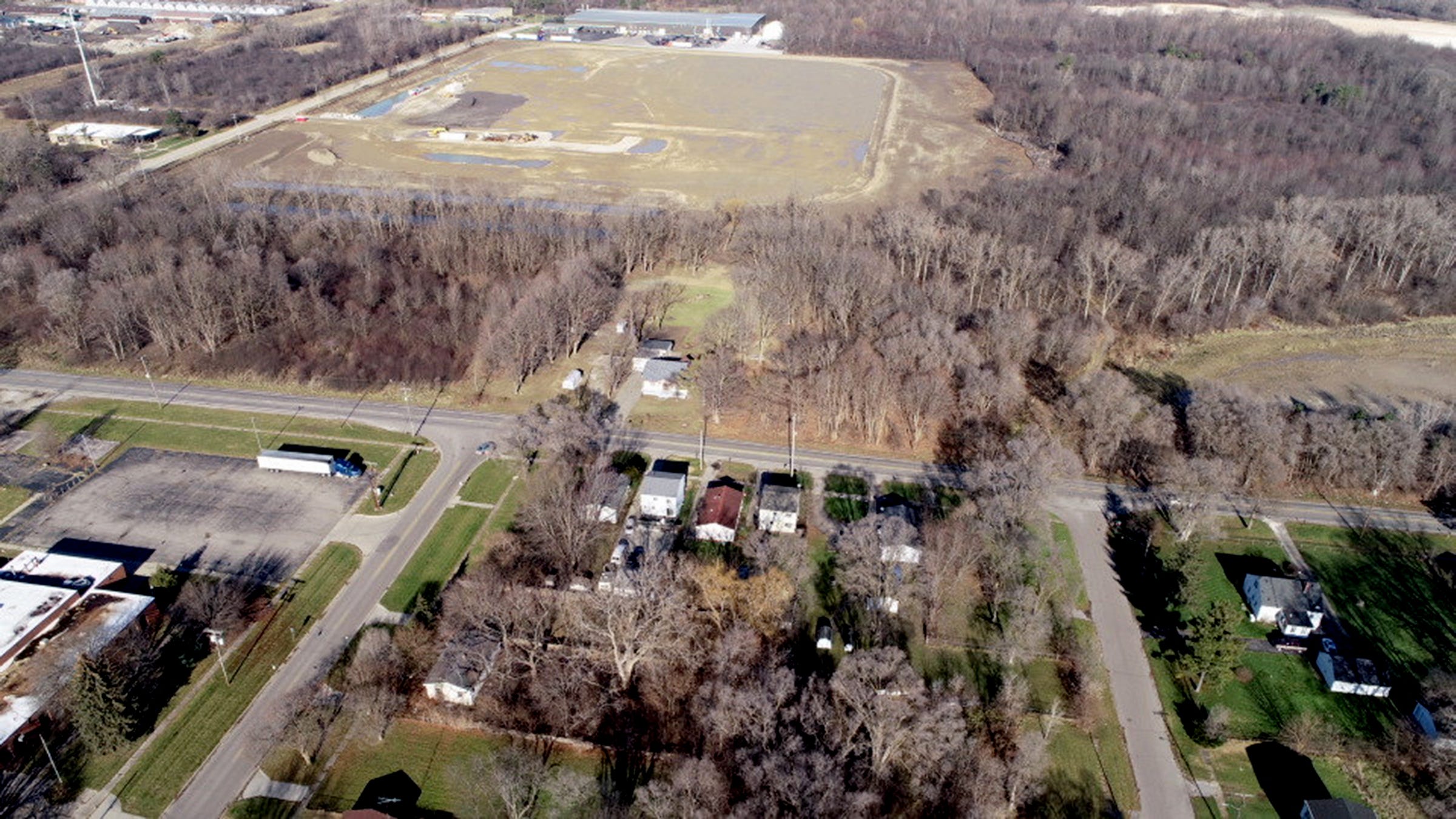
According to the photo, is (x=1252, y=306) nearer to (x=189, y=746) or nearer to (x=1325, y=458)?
(x=1325, y=458)

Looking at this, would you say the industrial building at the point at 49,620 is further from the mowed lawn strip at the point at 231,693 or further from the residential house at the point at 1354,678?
the residential house at the point at 1354,678

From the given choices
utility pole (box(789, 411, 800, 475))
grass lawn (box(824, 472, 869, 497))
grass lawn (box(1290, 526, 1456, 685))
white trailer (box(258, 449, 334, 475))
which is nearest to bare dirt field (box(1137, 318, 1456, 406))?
grass lawn (box(1290, 526, 1456, 685))

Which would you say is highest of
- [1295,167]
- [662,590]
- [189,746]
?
[1295,167]

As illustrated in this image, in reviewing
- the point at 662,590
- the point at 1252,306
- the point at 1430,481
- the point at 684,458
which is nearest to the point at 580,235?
the point at 684,458

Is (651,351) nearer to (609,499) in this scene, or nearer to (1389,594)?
(609,499)

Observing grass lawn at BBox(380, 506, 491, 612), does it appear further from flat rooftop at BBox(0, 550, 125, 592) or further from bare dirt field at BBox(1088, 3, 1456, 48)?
bare dirt field at BBox(1088, 3, 1456, 48)

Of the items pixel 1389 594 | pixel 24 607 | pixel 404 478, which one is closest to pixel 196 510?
pixel 24 607
